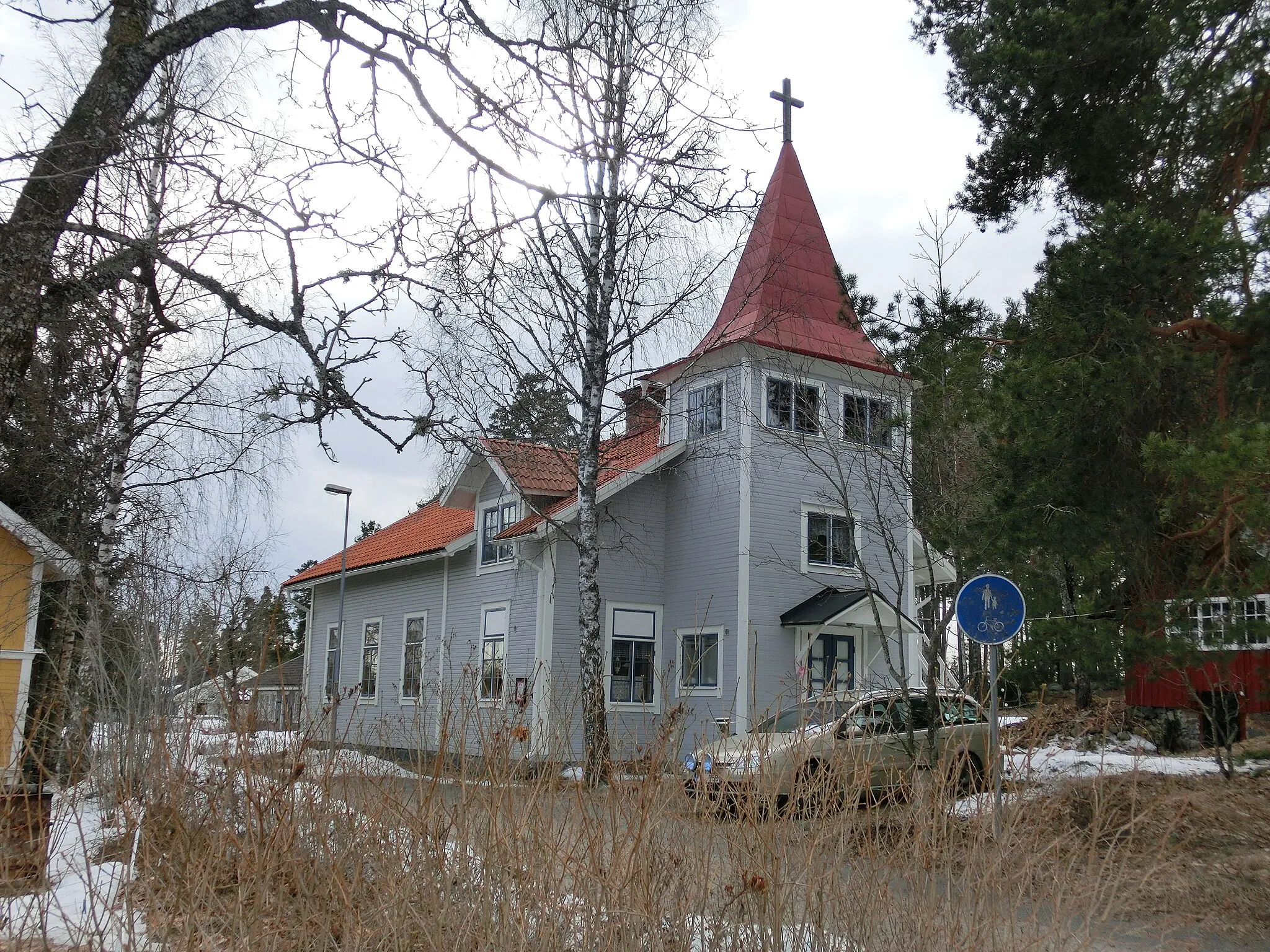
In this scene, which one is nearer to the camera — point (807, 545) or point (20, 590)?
point (20, 590)

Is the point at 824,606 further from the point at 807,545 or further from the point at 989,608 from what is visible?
the point at 989,608

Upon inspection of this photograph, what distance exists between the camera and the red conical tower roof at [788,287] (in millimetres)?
19109

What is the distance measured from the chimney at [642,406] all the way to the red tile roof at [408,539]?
472 centimetres

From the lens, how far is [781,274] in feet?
70.9

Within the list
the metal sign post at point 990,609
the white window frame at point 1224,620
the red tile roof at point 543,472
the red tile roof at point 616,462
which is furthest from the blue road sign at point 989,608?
the red tile roof at point 543,472

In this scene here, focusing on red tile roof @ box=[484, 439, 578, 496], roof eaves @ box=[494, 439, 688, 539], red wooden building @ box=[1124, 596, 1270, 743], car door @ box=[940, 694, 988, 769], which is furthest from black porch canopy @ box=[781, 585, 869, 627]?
red wooden building @ box=[1124, 596, 1270, 743]

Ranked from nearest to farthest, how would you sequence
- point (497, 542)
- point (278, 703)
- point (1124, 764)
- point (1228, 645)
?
point (278, 703) → point (1228, 645) → point (1124, 764) → point (497, 542)

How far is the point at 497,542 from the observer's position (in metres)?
22.2

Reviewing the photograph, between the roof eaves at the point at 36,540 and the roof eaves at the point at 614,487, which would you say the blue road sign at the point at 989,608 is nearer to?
the roof eaves at the point at 36,540

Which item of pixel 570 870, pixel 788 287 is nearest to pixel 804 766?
pixel 570 870

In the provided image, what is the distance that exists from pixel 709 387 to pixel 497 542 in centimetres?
546

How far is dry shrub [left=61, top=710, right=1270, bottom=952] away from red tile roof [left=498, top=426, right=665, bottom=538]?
45.7 ft

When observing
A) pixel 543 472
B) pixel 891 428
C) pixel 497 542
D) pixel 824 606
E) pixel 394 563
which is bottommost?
pixel 824 606

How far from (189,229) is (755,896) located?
384 centimetres
